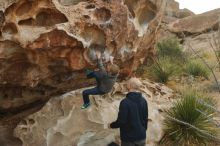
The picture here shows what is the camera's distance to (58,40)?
816 centimetres

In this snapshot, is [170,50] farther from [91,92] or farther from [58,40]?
[58,40]

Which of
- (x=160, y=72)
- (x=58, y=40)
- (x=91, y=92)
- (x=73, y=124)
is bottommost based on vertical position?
Answer: (x=73, y=124)

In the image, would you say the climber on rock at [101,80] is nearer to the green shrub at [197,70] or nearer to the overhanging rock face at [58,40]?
the overhanging rock face at [58,40]

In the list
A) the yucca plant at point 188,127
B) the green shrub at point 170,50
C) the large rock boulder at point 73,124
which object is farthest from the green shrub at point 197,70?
the large rock boulder at point 73,124

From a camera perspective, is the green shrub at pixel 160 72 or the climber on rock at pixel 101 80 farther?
the green shrub at pixel 160 72

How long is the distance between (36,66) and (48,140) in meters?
1.53

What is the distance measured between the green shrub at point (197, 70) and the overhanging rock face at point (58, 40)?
22.6ft

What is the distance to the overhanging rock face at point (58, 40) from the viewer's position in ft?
25.9

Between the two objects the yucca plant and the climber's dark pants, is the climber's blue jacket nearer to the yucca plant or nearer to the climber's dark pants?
the climber's dark pants

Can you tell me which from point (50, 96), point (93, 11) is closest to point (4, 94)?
point (50, 96)

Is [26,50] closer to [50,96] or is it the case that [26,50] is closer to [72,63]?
[72,63]

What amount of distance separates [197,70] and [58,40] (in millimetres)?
9313

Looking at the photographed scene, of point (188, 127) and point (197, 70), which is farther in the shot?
point (197, 70)

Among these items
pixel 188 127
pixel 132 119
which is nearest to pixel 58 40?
pixel 132 119
